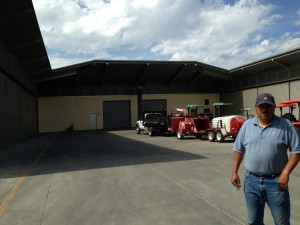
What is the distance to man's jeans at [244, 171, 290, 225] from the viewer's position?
3846 millimetres

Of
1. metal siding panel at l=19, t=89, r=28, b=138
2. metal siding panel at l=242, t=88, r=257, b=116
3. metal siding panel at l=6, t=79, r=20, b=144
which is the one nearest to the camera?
metal siding panel at l=6, t=79, r=20, b=144

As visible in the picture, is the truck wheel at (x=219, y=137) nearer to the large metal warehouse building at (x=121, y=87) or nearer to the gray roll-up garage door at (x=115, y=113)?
the large metal warehouse building at (x=121, y=87)

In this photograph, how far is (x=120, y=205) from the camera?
6.84 metres

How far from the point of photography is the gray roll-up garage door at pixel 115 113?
47469 mm

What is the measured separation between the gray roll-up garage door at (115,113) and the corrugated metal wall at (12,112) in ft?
50.8

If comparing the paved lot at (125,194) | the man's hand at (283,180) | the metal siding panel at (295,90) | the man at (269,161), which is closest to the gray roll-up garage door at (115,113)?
the metal siding panel at (295,90)

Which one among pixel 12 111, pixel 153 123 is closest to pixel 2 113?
pixel 12 111

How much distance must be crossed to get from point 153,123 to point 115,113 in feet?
59.1

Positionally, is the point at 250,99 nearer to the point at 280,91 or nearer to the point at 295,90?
the point at 280,91

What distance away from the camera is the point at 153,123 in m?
30.4

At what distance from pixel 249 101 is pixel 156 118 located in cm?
1519

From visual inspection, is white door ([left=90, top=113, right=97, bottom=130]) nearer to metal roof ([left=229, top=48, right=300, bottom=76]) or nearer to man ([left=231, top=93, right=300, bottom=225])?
metal roof ([left=229, top=48, right=300, bottom=76])

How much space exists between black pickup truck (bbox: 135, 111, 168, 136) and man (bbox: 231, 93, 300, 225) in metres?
25.7

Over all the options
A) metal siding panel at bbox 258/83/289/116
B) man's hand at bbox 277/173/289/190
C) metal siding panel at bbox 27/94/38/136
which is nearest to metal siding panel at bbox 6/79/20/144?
metal siding panel at bbox 27/94/38/136
